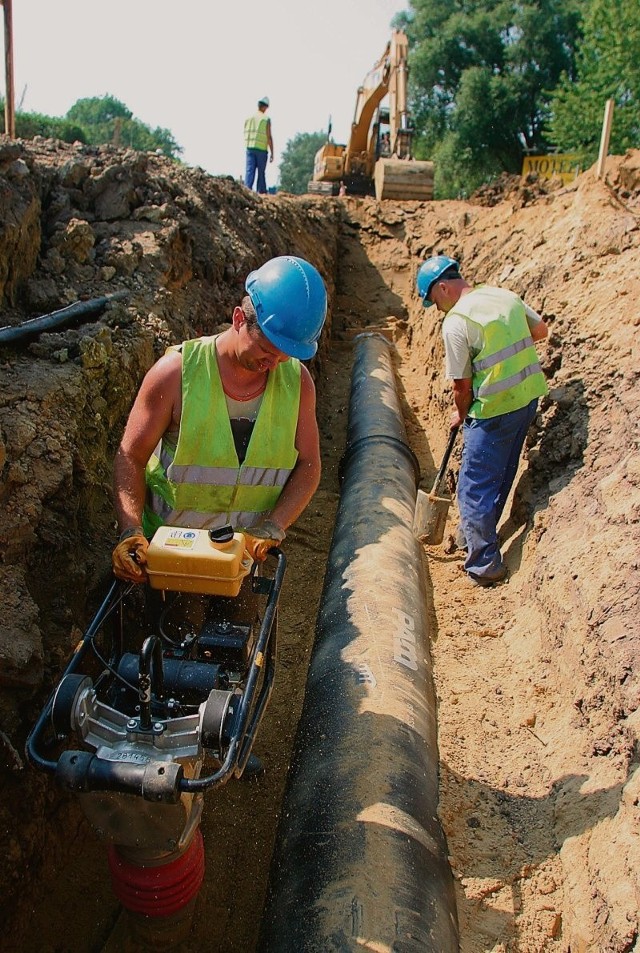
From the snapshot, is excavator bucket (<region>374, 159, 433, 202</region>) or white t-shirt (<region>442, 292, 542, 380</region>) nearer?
white t-shirt (<region>442, 292, 542, 380</region>)

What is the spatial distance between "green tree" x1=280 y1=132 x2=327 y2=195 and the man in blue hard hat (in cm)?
8683

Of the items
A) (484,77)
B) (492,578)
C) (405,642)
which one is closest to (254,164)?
(492,578)

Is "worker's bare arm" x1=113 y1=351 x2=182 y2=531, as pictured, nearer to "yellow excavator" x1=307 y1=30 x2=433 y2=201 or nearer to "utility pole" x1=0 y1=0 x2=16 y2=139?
"utility pole" x1=0 y1=0 x2=16 y2=139

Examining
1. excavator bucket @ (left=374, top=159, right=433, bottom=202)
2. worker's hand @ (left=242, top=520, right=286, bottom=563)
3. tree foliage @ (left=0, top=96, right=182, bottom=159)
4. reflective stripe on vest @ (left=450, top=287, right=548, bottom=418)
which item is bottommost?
worker's hand @ (left=242, top=520, right=286, bottom=563)

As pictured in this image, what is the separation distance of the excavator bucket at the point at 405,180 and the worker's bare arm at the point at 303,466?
548 inches

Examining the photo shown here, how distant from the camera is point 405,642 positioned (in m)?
3.53

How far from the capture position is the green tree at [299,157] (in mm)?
85312

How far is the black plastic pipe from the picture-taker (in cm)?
225

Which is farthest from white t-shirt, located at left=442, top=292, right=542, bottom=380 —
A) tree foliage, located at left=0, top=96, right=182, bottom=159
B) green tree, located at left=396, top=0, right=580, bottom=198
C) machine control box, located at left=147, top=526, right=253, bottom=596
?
tree foliage, located at left=0, top=96, right=182, bottom=159

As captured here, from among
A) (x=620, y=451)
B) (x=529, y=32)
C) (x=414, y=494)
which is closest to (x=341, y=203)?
(x=414, y=494)

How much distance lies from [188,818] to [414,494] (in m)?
3.84

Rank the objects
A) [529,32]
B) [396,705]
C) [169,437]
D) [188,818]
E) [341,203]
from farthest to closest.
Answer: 1. [529,32]
2. [341,203]
3. [396,705]
4. [169,437]
5. [188,818]

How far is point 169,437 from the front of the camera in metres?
2.74

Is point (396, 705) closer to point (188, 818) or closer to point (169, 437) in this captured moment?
point (188, 818)
